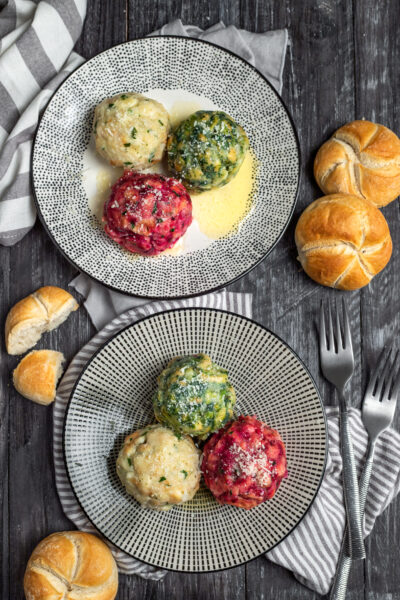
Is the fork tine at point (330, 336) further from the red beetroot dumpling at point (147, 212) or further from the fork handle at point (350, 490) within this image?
the red beetroot dumpling at point (147, 212)

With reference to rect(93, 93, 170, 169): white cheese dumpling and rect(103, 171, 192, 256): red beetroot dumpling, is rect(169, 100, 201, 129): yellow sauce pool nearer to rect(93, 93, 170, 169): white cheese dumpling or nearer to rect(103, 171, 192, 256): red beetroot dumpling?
rect(93, 93, 170, 169): white cheese dumpling

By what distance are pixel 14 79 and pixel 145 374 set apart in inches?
44.2

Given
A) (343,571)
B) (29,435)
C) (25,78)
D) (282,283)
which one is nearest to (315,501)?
(343,571)

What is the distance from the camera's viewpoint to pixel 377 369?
2.32m

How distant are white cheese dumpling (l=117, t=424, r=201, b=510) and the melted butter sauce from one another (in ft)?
2.11

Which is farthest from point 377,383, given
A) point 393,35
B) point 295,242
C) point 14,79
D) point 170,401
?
point 14,79

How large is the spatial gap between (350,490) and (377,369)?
1.40ft

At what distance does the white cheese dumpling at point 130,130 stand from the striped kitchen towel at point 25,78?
0.92 ft

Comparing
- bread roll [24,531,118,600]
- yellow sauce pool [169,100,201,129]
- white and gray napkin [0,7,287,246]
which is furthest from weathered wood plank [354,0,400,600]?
bread roll [24,531,118,600]

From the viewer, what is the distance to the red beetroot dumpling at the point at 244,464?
77.9 inches

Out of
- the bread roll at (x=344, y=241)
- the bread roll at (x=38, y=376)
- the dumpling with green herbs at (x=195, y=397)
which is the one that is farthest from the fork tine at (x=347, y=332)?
the bread roll at (x=38, y=376)

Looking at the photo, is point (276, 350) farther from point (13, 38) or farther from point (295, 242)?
point (13, 38)

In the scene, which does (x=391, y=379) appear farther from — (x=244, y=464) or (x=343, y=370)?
(x=244, y=464)

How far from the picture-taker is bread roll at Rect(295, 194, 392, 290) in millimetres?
2182
